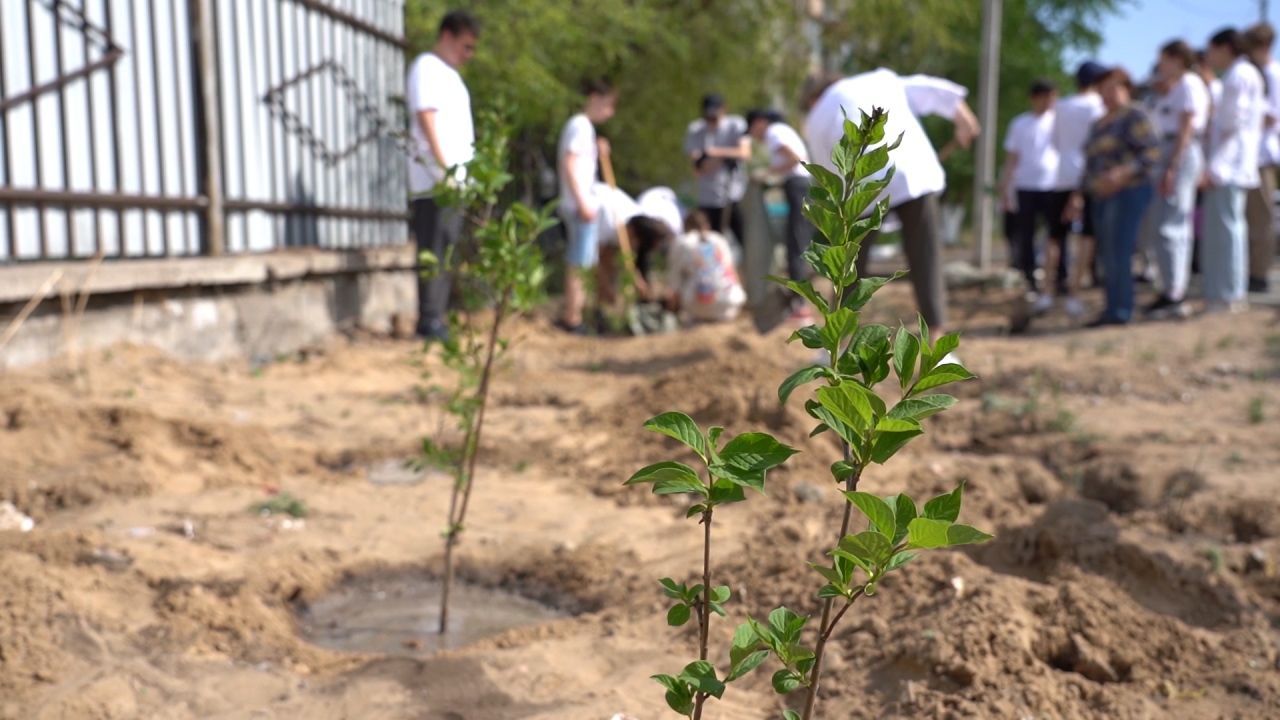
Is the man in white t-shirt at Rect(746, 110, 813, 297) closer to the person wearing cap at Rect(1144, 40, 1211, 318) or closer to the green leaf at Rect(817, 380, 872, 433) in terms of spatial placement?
the person wearing cap at Rect(1144, 40, 1211, 318)

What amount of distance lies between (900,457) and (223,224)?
4000 mm

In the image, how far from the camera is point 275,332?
6.96 m

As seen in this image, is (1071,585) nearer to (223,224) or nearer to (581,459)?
(581,459)

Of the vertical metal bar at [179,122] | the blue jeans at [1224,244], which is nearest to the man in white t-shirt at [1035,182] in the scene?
the blue jeans at [1224,244]

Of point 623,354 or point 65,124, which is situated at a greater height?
point 65,124

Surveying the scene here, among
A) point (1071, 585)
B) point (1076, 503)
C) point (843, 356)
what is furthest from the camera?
point (1076, 503)

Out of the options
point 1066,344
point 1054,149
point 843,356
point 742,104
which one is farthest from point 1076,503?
point 742,104

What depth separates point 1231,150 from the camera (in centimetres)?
775

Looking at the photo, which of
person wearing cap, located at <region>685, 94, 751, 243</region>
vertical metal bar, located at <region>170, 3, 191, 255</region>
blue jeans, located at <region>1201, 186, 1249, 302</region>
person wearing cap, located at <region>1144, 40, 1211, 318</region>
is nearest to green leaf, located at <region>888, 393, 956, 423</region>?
vertical metal bar, located at <region>170, 3, 191, 255</region>

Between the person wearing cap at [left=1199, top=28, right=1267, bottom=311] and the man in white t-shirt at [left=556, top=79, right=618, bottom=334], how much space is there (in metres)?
4.08

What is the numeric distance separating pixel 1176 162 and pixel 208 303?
608 centimetres

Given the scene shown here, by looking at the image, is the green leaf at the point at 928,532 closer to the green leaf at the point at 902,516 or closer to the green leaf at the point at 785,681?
the green leaf at the point at 902,516

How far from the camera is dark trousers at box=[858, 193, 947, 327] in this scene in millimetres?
5629

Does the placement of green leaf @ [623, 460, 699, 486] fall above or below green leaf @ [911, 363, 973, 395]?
below
